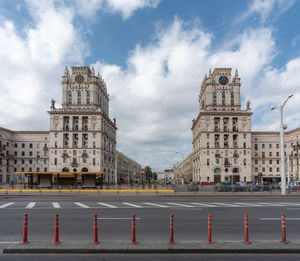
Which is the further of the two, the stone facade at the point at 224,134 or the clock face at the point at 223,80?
the clock face at the point at 223,80

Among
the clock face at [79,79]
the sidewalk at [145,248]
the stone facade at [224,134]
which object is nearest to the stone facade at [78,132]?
the clock face at [79,79]

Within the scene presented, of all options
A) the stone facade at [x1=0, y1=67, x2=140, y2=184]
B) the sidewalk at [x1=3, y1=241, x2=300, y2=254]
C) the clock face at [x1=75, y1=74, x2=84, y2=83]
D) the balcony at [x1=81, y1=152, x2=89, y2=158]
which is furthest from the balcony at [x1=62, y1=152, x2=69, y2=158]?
the sidewalk at [x1=3, y1=241, x2=300, y2=254]

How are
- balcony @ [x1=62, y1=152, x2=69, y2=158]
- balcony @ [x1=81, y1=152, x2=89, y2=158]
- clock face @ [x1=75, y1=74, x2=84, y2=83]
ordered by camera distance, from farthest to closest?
1. clock face @ [x1=75, y1=74, x2=84, y2=83]
2. balcony @ [x1=81, y1=152, x2=89, y2=158]
3. balcony @ [x1=62, y1=152, x2=69, y2=158]

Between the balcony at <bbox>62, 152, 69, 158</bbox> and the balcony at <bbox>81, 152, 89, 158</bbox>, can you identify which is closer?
the balcony at <bbox>62, 152, 69, 158</bbox>

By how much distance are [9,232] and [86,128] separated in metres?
77.0

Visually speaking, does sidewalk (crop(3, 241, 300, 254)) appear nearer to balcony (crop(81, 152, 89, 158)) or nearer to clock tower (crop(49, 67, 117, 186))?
clock tower (crop(49, 67, 117, 186))

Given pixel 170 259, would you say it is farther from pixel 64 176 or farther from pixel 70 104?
pixel 70 104

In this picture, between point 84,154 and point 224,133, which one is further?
point 224,133

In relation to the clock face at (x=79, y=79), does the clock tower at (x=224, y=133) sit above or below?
below

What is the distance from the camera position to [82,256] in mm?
8016

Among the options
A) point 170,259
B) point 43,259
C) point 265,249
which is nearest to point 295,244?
point 265,249

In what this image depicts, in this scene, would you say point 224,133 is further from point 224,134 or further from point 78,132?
point 78,132

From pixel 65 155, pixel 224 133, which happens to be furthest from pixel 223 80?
pixel 65 155

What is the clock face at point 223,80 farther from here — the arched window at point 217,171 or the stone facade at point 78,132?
the stone facade at point 78,132
